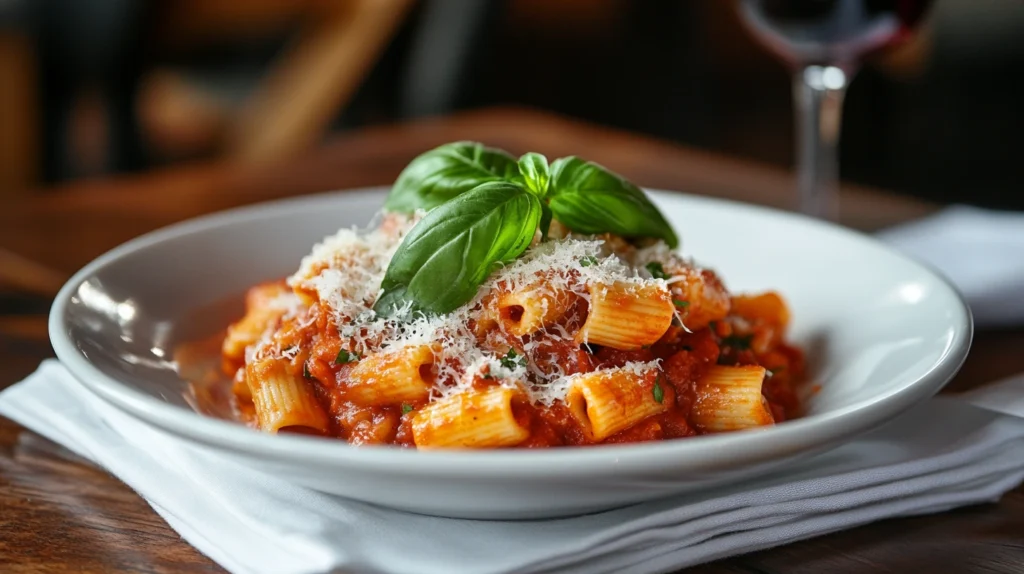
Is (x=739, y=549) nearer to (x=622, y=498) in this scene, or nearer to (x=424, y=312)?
(x=622, y=498)

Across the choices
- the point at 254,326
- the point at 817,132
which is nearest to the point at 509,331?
the point at 254,326

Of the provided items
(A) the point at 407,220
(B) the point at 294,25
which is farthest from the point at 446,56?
(A) the point at 407,220

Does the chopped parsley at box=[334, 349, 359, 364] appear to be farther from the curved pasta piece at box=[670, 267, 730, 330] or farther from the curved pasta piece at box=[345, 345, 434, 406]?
the curved pasta piece at box=[670, 267, 730, 330]

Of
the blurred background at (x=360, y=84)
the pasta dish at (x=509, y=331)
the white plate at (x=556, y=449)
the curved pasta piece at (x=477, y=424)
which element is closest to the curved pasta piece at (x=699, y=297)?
the pasta dish at (x=509, y=331)

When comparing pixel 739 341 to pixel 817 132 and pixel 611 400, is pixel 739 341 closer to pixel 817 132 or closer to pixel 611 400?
pixel 611 400

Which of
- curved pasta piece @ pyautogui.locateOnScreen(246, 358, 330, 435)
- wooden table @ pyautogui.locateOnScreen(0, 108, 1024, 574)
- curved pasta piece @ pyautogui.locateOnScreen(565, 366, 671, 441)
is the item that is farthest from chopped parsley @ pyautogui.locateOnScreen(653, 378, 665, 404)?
curved pasta piece @ pyautogui.locateOnScreen(246, 358, 330, 435)
